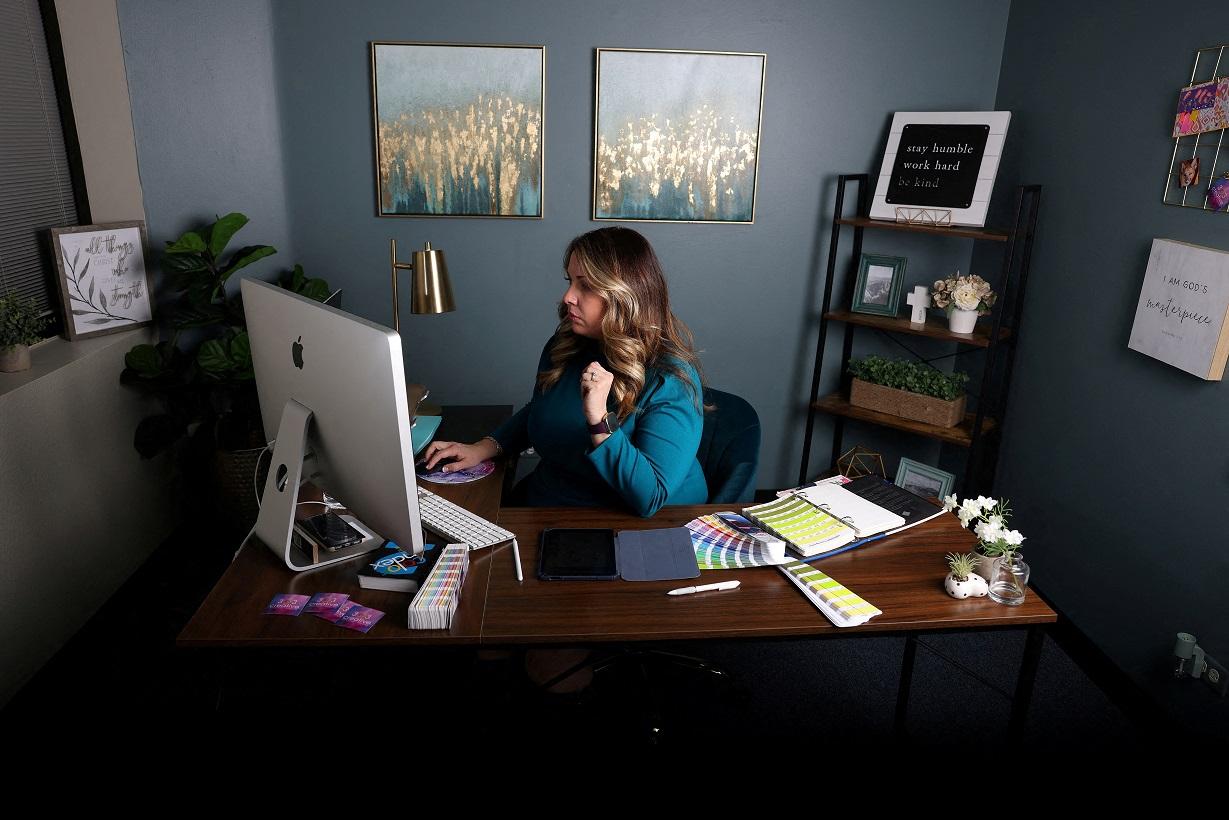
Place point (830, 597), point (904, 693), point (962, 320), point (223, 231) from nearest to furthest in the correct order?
1. point (830, 597)
2. point (904, 693)
3. point (223, 231)
4. point (962, 320)

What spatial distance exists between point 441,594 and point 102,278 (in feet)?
7.11

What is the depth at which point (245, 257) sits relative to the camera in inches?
125

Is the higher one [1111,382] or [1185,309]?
[1185,309]

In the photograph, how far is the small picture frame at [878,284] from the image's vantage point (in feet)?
11.8

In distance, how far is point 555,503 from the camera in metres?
2.30

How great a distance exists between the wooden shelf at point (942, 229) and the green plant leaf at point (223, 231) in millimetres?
2350

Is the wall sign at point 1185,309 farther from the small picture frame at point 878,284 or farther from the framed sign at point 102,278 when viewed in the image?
the framed sign at point 102,278

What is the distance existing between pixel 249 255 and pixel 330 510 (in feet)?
5.15

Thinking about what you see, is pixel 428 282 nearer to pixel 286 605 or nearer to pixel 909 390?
pixel 286 605

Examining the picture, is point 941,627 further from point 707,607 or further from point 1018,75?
point 1018,75

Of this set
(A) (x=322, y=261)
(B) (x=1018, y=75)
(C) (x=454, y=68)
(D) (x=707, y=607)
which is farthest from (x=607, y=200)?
(D) (x=707, y=607)

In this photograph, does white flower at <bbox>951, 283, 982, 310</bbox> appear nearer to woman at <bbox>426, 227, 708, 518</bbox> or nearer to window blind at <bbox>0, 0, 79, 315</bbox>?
woman at <bbox>426, 227, 708, 518</bbox>

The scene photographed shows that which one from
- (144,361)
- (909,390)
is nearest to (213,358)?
(144,361)

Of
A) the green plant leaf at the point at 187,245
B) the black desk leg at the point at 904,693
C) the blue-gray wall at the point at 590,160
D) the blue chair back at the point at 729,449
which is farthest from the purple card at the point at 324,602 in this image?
the blue-gray wall at the point at 590,160
